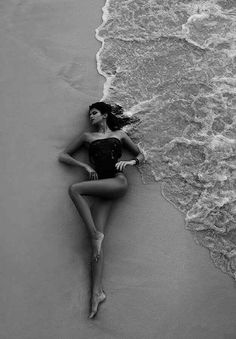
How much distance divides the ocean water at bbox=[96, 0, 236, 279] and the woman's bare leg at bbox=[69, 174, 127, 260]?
0.34 metres

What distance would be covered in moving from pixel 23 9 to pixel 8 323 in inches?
120

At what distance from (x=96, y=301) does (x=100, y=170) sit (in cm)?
102

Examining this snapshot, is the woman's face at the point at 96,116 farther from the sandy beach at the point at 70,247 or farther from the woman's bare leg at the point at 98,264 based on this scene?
the woman's bare leg at the point at 98,264

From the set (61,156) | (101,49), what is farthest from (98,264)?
(101,49)

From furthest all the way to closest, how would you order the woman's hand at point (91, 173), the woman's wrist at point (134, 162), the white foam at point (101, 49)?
the white foam at point (101, 49), the woman's wrist at point (134, 162), the woman's hand at point (91, 173)

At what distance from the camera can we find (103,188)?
138 inches

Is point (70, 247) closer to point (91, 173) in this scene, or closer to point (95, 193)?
point (95, 193)

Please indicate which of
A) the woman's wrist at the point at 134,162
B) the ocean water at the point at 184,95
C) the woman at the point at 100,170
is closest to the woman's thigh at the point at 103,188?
the woman at the point at 100,170

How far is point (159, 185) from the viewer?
383 cm

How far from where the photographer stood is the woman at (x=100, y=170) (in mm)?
3359

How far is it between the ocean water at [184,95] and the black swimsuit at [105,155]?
34 centimetres

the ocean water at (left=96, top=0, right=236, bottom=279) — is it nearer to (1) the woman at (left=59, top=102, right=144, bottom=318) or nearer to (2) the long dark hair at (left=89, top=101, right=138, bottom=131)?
(2) the long dark hair at (left=89, top=101, right=138, bottom=131)

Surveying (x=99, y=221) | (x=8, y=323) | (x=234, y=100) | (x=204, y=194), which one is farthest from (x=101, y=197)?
(x=234, y=100)

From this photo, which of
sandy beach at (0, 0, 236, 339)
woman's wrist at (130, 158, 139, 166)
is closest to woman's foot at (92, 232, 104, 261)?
sandy beach at (0, 0, 236, 339)
